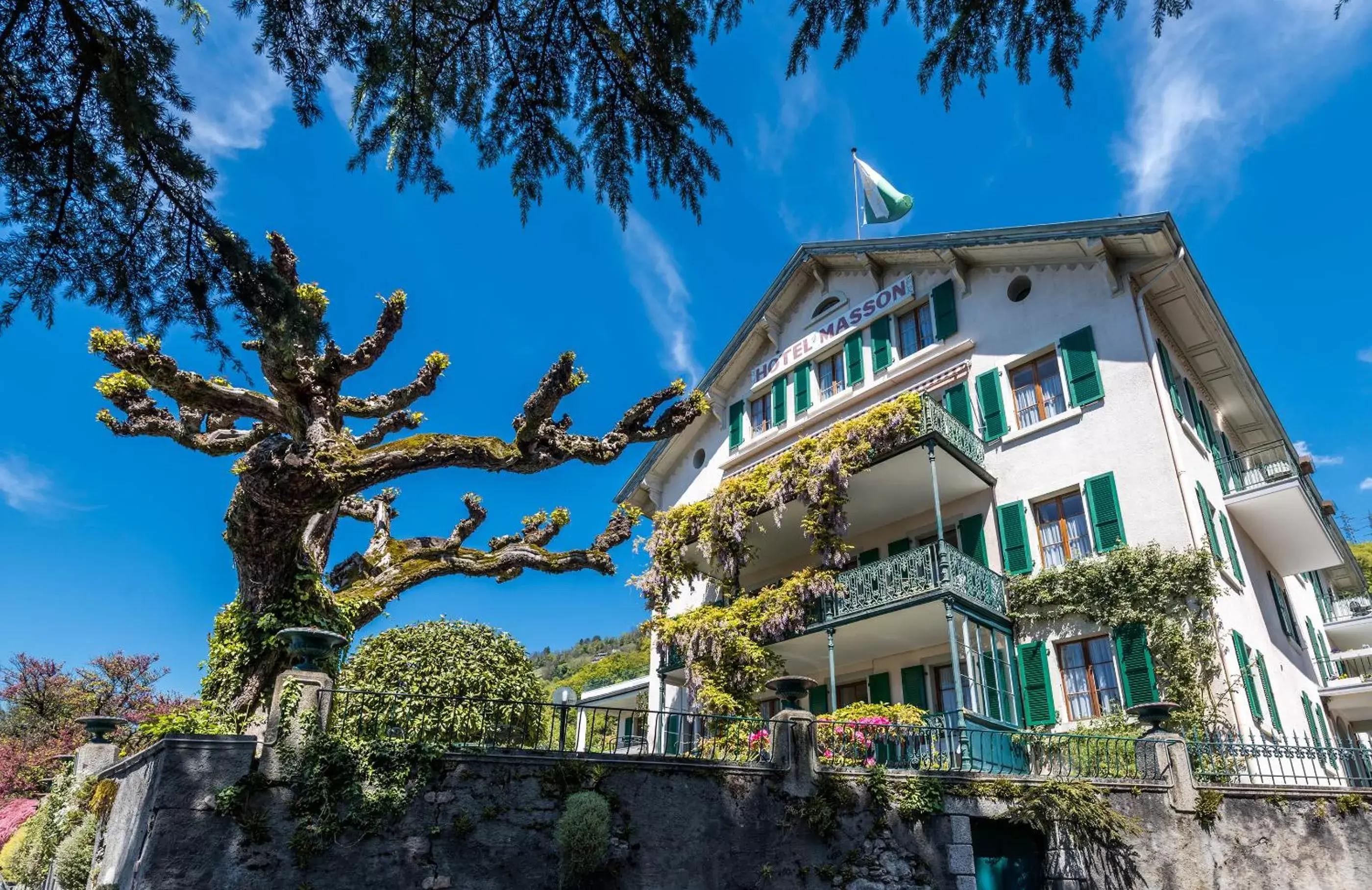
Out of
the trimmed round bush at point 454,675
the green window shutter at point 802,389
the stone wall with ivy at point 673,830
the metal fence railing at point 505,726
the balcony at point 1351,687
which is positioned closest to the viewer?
the stone wall with ivy at point 673,830

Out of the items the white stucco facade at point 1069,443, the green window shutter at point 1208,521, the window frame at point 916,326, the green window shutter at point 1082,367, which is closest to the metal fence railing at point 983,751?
the white stucco facade at point 1069,443

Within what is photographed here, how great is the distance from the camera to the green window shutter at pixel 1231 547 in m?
14.4

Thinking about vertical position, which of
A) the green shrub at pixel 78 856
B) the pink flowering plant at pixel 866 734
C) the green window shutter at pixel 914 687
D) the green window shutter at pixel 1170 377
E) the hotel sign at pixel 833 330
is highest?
the hotel sign at pixel 833 330

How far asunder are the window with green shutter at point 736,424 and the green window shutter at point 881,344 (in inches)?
160

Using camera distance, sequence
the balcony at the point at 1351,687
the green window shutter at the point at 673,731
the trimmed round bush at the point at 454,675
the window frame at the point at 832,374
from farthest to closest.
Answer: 1. the window frame at the point at 832,374
2. the green window shutter at the point at 673,731
3. the balcony at the point at 1351,687
4. the trimmed round bush at the point at 454,675

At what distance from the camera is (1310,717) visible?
1580 centimetres

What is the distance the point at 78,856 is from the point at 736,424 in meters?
15.7

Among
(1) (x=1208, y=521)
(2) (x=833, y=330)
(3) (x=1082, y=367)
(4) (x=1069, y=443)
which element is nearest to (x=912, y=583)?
(4) (x=1069, y=443)

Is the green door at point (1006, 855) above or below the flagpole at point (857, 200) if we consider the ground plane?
below

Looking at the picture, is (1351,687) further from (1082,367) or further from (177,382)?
(177,382)

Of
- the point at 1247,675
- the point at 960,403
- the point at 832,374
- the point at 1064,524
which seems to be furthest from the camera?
the point at 832,374

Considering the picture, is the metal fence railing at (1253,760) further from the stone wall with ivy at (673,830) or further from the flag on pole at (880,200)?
the flag on pole at (880,200)

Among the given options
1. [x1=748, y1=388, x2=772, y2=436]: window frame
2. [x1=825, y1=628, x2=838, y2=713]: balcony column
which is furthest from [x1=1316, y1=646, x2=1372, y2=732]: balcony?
[x1=748, y1=388, x2=772, y2=436]: window frame

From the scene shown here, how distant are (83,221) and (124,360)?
288 inches
